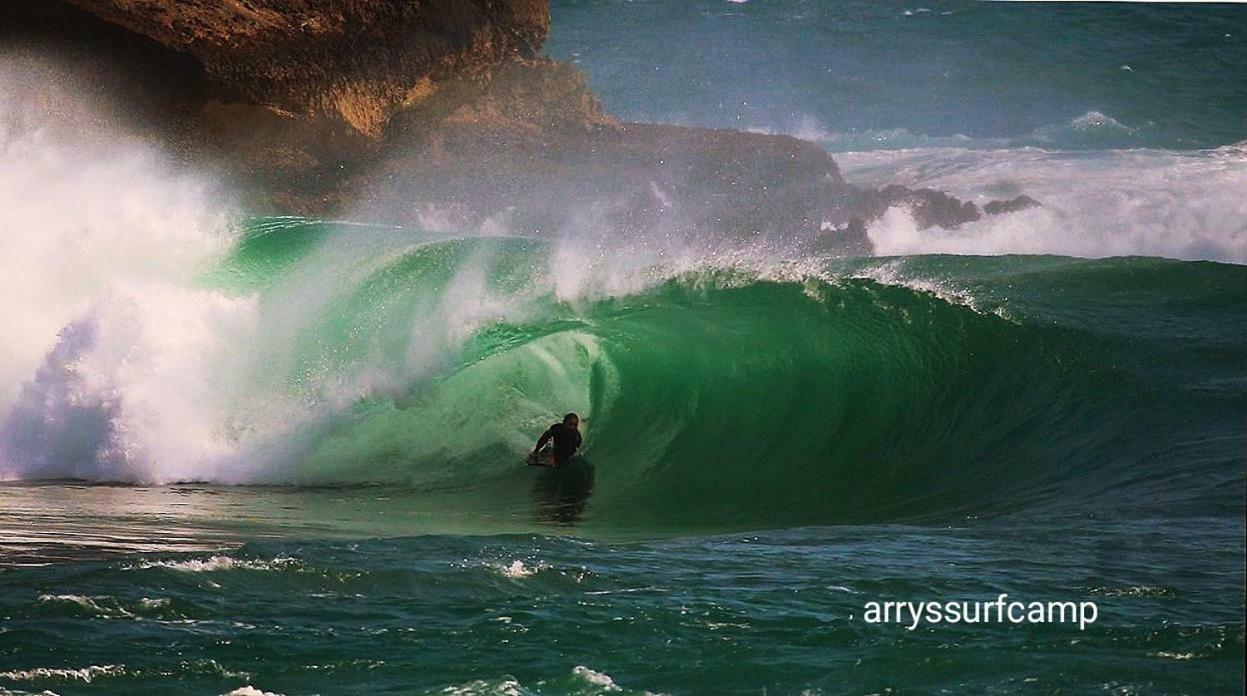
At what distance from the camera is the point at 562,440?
38.7ft

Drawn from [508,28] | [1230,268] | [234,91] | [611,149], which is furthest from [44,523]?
[611,149]

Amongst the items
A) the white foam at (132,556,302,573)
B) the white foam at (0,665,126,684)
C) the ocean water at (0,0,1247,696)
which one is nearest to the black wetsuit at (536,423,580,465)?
the ocean water at (0,0,1247,696)

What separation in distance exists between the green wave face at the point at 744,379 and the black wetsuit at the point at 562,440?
0.23 m

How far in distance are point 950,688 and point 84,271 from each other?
34.7ft

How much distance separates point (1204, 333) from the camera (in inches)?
520

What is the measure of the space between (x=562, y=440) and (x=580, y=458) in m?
0.48

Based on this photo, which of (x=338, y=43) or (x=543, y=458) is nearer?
(x=543, y=458)

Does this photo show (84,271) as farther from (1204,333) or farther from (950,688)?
(950,688)

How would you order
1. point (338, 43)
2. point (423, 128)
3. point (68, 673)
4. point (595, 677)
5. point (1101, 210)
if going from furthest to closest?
point (1101, 210), point (423, 128), point (338, 43), point (595, 677), point (68, 673)

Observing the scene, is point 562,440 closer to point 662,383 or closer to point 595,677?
point 662,383

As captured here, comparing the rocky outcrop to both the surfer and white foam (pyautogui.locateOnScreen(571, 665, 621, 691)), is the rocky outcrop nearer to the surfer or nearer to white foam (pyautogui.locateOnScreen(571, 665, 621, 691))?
the surfer

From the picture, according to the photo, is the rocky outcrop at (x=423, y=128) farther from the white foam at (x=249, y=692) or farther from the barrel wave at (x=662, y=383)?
the white foam at (x=249, y=692)

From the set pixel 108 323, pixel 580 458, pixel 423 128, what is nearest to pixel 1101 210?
pixel 423 128

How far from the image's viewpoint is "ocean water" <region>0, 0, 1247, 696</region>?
6.37 m
